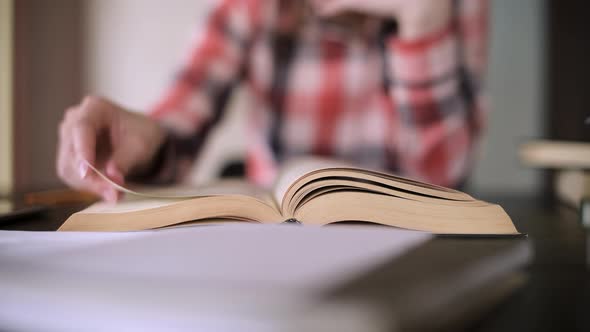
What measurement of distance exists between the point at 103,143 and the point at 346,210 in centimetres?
38

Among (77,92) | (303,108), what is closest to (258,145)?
(303,108)

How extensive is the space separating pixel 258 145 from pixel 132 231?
96 centimetres

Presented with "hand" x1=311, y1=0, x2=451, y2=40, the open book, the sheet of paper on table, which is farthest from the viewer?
"hand" x1=311, y1=0, x2=451, y2=40

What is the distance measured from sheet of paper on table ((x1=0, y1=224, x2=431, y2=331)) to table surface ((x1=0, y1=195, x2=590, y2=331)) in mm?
57

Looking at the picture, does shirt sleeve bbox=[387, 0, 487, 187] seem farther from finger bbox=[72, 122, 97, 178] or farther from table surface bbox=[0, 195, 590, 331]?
finger bbox=[72, 122, 97, 178]

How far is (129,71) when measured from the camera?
5.04ft

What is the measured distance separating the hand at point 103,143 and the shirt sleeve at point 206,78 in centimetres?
18

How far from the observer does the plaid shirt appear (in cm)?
96

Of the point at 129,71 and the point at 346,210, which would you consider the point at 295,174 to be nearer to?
the point at 346,210

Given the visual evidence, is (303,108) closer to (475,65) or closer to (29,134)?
(475,65)

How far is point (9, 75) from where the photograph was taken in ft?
4.58

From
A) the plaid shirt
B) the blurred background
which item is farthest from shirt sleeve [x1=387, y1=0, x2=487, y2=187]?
the blurred background

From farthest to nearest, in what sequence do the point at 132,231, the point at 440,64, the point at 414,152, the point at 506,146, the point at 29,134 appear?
the point at 29,134 < the point at 506,146 < the point at 414,152 < the point at 440,64 < the point at 132,231

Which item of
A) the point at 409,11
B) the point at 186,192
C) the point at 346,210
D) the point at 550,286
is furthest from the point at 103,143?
the point at 409,11
